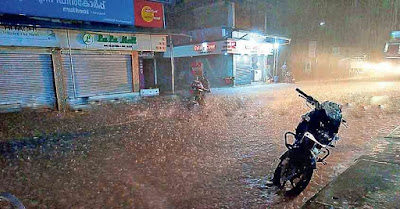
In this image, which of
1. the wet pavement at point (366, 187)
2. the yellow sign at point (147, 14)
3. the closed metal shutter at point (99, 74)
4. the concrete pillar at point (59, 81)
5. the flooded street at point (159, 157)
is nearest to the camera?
the wet pavement at point (366, 187)

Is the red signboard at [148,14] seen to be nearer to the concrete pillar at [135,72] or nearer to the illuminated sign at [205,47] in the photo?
the concrete pillar at [135,72]

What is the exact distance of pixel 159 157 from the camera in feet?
20.7

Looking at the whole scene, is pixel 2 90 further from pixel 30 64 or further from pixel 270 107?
pixel 270 107

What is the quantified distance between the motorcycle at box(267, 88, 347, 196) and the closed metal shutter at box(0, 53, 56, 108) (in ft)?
41.2

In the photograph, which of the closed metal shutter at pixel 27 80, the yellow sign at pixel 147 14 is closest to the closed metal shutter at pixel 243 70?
the yellow sign at pixel 147 14

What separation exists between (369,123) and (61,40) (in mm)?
13949

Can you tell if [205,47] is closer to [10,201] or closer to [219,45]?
[219,45]

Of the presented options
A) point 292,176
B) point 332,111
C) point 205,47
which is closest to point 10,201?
point 292,176

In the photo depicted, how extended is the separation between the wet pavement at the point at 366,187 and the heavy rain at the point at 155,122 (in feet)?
0.09

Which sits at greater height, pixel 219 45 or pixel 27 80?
pixel 219 45

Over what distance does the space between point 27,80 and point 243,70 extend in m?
19.1

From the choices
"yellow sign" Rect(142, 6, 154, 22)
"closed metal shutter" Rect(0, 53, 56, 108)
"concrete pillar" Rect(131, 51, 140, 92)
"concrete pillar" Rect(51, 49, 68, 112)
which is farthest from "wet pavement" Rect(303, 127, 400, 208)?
"yellow sign" Rect(142, 6, 154, 22)

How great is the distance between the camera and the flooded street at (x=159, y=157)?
436 centimetres

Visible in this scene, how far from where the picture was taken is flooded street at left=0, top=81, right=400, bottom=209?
4363mm
